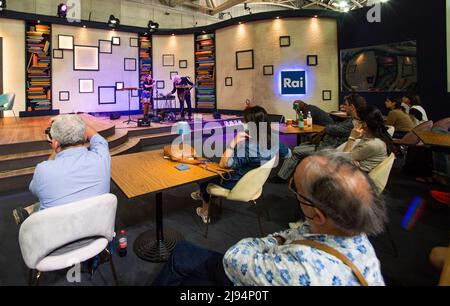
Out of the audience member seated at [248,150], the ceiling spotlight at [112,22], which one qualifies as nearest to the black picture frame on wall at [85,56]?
the ceiling spotlight at [112,22]

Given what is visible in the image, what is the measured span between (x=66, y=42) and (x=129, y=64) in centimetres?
196

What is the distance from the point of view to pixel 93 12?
33.3ft

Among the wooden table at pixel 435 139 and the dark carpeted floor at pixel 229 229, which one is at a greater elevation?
the wooden table at pixel 435 139

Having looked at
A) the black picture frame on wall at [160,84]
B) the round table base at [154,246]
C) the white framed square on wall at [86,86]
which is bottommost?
the round table base at [154,246]

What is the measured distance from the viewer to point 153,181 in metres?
2.23

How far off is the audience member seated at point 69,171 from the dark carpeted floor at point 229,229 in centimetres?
71

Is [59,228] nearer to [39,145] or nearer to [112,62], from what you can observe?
[39,145]

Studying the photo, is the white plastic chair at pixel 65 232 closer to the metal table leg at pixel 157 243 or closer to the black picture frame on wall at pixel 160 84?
the metal table leg at pixel 157 243

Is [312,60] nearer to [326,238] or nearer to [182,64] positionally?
[182,64]

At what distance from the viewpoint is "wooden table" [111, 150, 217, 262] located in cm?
214

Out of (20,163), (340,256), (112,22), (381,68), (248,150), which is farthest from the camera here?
(112,22)

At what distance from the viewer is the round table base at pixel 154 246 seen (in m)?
2.40

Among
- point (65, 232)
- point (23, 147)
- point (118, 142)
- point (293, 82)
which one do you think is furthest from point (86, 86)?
point (65, 232)
